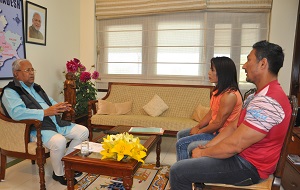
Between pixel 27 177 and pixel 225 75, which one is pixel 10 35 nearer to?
pixel 27 177

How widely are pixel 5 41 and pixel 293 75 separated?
3.87 meters

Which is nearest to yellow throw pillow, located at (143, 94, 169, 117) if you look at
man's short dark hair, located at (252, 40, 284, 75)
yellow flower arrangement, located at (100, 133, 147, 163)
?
yellow flower arrangement, located at (100, 133, 147, 163)

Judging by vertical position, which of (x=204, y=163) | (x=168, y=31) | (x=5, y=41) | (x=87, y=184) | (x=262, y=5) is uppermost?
(x=262, y=5)

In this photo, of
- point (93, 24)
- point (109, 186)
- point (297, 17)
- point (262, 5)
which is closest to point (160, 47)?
point (93, 24)

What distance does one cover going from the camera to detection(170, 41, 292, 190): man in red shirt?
4.10ft

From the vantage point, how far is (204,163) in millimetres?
1423

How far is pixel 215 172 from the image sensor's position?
1388 mm

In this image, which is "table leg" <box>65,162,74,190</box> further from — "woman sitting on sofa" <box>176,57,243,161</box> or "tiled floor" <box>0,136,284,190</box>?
"woman sitting on sofa" <box>176,57,243,161</box>

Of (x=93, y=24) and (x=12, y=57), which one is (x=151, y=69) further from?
(x=12, y=57)

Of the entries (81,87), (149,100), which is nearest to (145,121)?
(149,100)

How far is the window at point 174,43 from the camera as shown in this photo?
12.8 ft

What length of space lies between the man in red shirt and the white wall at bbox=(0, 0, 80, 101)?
2.74 meters

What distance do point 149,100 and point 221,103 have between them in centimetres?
201

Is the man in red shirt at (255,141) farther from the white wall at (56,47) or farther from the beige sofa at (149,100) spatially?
the white wall at (56,47)
